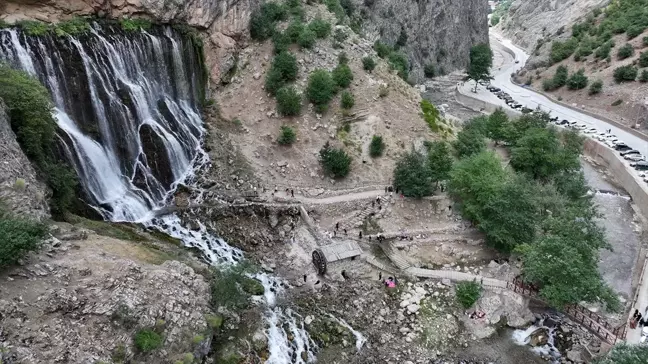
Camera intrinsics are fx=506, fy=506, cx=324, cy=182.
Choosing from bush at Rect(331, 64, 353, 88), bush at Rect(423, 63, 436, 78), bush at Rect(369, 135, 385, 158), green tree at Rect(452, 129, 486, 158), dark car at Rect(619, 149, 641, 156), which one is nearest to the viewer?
bush at Rect(369, 135, 385, 158)

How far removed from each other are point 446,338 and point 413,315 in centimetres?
223

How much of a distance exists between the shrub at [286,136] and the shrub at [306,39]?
29.3 feet

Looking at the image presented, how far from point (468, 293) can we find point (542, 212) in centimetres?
959

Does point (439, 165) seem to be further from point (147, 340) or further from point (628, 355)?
point (147, 340)

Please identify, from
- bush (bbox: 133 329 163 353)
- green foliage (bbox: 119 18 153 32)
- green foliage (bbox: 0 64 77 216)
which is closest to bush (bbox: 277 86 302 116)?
green foliage (bbox: 119 18 153 32)

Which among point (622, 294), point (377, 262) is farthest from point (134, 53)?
point (622, 294)

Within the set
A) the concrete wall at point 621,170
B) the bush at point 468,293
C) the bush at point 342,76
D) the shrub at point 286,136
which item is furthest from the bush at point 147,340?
the concrete wall at point 621,170

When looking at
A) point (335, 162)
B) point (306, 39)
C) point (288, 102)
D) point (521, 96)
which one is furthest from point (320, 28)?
point (521, 96)

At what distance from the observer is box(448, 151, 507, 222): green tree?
34531 mm

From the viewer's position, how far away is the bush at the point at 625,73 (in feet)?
224

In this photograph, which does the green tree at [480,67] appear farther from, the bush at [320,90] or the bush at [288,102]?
the bush at [288,102]

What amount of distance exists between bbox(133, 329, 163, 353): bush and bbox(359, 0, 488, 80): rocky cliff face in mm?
55176

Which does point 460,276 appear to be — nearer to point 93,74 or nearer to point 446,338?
point 446,338

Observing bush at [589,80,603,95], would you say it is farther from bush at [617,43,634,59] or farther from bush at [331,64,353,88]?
bush at [331,64,353,88]
